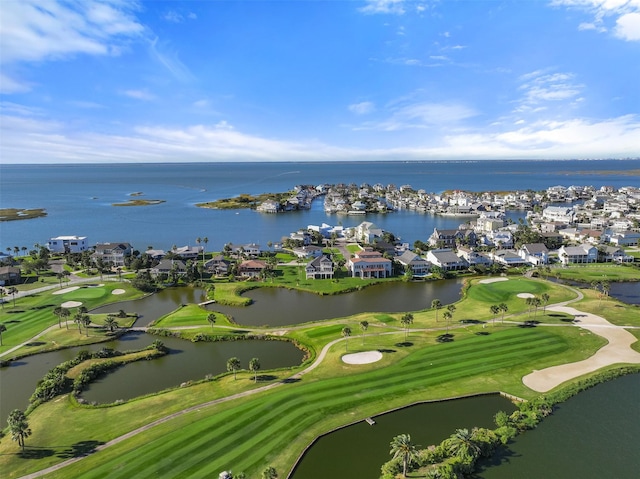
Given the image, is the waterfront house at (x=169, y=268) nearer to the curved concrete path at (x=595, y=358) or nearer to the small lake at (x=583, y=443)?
the curved concrete path at (x=595, y=358)

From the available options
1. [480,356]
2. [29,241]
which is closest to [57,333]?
[480,356]

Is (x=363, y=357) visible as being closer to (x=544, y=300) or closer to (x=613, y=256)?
(x=544, y=300)

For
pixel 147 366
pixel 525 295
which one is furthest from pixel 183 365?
pixel 525 295

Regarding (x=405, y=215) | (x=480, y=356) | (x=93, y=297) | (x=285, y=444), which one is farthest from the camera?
(x=405, y=215)

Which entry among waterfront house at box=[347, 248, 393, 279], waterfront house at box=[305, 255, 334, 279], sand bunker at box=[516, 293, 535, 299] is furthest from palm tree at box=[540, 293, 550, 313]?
waterfront house at box=[305, 255, 334, 279]

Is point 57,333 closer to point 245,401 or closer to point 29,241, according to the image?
point 245,401
